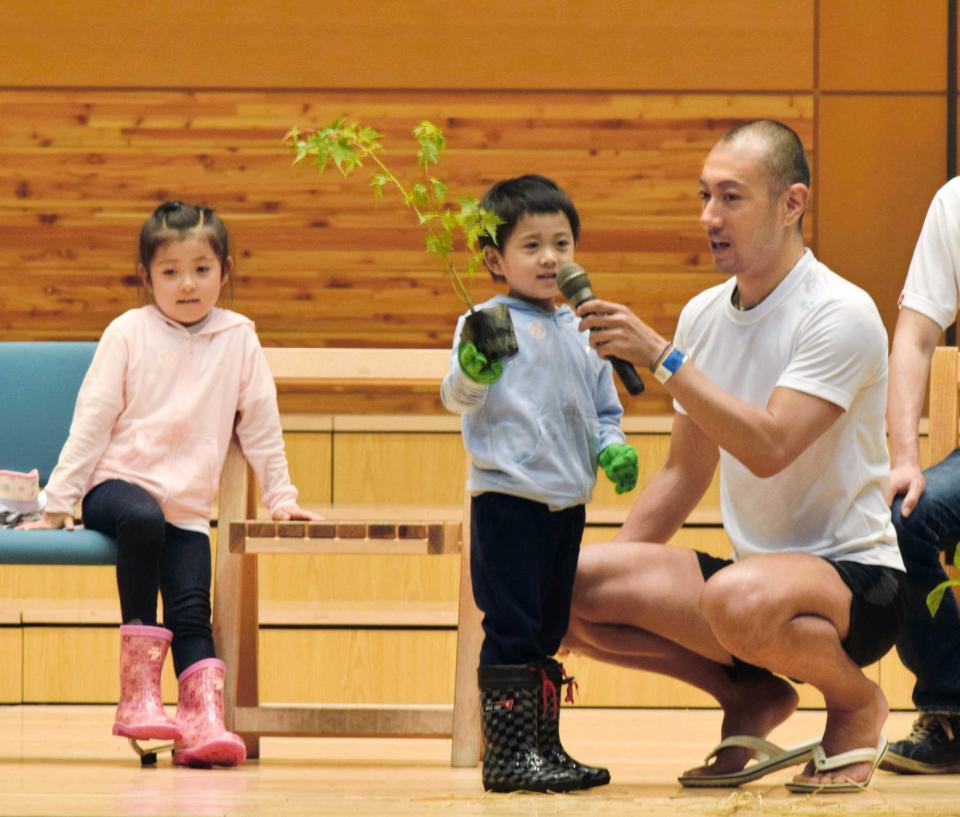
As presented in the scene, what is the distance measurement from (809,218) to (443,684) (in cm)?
165

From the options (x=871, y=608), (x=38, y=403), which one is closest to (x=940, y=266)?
(x=871, y=608)

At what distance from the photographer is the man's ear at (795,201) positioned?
2.26m

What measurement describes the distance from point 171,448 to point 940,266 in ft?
4.41

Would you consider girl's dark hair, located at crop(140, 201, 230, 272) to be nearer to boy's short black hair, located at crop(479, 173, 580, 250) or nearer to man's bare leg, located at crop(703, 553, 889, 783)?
boy's short black hair, located at crop(479, 173, 580, 250)

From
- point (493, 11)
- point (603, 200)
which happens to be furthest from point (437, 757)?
point (493, 11)

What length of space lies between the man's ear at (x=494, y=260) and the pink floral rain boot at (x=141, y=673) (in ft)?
2.58

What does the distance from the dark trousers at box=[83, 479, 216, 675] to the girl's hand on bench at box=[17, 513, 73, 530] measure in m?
0.03

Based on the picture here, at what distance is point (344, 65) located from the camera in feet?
14.0

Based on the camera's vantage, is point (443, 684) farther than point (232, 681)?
Yes

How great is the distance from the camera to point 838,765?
7.01ft

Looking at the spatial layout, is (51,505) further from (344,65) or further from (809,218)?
(809,218)

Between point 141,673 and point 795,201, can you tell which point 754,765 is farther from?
point 141,673

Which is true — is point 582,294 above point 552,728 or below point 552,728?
above

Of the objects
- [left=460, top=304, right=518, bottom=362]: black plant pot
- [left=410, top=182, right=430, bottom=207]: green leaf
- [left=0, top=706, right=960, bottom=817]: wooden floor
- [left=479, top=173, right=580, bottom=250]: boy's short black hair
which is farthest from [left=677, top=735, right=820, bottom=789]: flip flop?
[left=410, top=182, right=430, bottom=207]: green leaf
